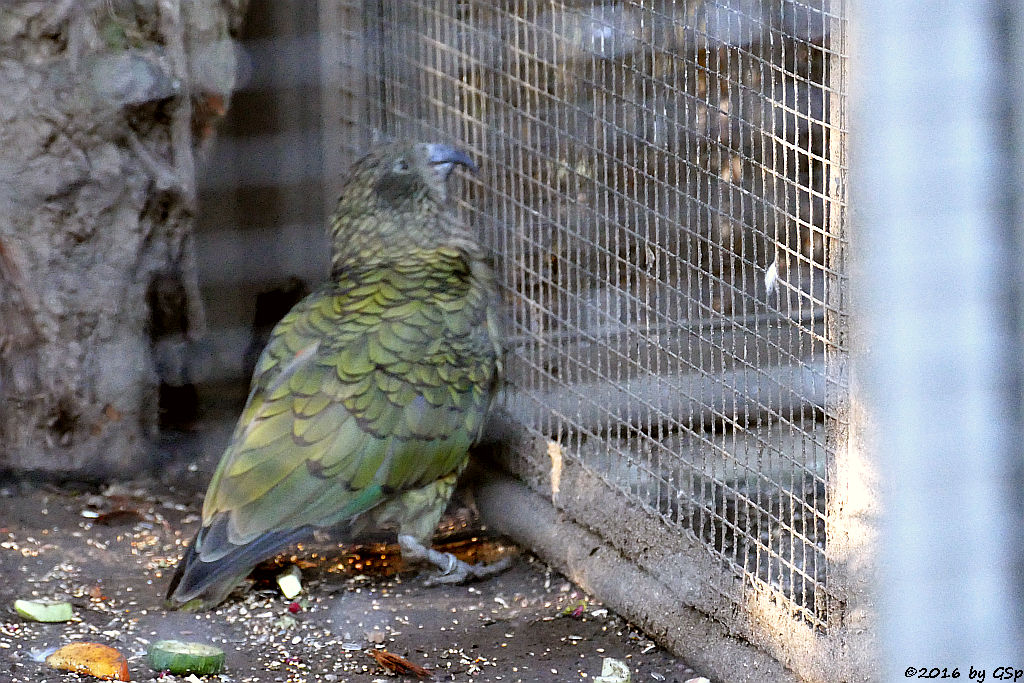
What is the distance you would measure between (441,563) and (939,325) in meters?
2.09

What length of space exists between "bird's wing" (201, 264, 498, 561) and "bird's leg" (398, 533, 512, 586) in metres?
0.16

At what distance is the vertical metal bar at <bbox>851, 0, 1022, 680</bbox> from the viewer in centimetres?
80

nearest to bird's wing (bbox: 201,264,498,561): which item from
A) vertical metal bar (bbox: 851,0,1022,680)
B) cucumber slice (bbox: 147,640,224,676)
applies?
cucumber slice (bbox: 147,640,224,676)

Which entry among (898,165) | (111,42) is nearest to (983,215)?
(898,165)

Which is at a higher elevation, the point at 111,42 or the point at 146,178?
the point at 111,42

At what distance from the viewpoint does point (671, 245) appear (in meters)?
2.39

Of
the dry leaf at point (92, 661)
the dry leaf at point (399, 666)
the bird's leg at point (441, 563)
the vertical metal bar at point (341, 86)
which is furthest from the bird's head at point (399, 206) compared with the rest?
the dry leaf at point (92, 661)

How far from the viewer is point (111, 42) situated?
2908mm

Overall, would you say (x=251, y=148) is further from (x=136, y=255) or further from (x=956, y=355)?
(x=956, y=355)

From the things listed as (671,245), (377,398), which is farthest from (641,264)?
(377,398)

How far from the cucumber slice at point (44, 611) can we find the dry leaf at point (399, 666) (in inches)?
25.7

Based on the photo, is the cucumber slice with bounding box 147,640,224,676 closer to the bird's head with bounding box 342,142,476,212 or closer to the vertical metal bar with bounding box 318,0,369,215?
the bird's head with bounding box 342,142,476,212

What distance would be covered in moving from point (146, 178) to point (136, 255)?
21 cm

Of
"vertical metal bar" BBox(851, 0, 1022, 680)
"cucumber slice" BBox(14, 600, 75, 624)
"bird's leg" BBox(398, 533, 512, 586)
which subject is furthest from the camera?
"bird's leg" BBox(398, 533, 512, 586)
